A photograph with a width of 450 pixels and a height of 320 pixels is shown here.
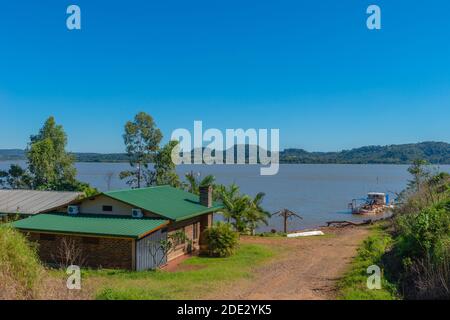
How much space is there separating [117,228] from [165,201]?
15.9 feet

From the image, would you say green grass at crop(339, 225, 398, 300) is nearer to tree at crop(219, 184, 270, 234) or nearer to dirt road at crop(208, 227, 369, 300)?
dirt road at crop(208, 227, 369, 300)

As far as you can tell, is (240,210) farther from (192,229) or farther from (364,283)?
(364,283)

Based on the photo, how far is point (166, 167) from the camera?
142 ft

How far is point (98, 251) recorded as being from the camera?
20.5 m

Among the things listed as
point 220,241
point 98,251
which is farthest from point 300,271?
point 98,251

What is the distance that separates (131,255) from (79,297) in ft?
25.9

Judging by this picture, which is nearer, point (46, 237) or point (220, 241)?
point (46, 237)

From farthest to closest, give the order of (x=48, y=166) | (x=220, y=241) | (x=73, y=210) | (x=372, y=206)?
(x=372, y=206) → (x=48, y=166) → (x=220, y=241) → (x=73, y=210)

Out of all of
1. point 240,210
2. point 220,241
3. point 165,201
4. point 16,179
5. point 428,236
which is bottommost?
point 220,241

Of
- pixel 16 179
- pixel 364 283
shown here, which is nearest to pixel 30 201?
pixel 16 179

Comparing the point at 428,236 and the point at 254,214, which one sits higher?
the point at 428,236

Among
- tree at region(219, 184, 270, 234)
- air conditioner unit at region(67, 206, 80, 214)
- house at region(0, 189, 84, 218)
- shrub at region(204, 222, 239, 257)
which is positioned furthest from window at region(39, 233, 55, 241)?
tree at region(219, 184, 270, 234)

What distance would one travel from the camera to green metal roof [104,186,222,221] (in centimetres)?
2214

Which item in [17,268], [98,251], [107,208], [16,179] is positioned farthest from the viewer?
[16,179]
